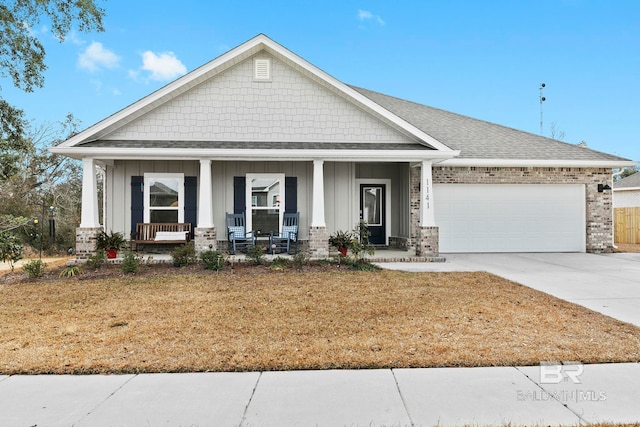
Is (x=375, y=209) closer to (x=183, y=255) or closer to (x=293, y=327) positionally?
(x=183, y=255)

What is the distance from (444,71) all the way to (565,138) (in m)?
12.2

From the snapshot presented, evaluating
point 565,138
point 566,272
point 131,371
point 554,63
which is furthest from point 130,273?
point 565,138

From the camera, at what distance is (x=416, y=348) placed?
4.43 m

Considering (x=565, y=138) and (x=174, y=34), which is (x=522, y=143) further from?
(x=565, y=138)

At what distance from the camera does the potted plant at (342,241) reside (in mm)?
11367

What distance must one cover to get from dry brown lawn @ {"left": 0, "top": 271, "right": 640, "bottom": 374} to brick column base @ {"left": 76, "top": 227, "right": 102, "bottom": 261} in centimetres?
264

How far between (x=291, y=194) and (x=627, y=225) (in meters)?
16.1

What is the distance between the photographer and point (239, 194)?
1247 centimetres

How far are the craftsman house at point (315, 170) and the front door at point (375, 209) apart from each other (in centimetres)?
3

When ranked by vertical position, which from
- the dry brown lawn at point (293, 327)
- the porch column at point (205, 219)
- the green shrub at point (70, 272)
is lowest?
the dry brown lawn at point (293, 327)

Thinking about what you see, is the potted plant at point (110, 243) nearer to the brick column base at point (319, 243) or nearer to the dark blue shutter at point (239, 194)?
the dark blue shutter at point (239, 194)

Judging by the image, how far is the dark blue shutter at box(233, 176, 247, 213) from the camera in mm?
12453

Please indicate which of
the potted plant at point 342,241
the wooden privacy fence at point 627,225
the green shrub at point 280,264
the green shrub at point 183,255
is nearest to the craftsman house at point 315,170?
the potted plant at point 342,241
